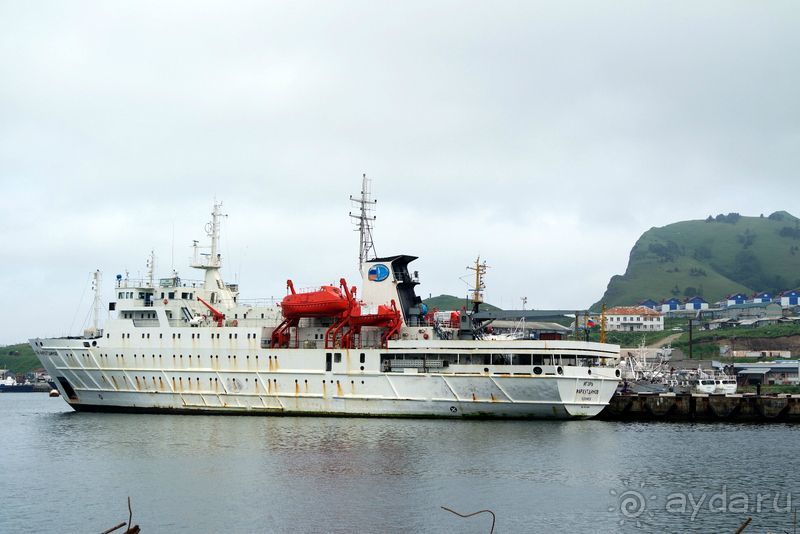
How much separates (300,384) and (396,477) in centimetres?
1611

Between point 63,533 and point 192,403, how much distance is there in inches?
901

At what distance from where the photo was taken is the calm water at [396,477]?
70.4ft

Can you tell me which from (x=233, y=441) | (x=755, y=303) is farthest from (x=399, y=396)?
(x=755, y=303)

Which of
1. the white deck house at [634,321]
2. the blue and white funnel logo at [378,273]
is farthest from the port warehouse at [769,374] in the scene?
the blue and white funnel logo at [378,273]

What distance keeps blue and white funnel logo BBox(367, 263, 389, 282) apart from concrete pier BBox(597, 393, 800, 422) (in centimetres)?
1371

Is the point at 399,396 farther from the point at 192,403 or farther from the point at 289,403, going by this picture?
the point at 192,403

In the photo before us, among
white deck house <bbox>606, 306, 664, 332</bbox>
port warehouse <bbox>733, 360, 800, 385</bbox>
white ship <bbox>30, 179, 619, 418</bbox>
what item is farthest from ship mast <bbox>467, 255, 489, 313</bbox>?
white deck house <bbox>606, 306, 664, 332</bbox>

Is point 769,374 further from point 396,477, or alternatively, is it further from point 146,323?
point 396,477

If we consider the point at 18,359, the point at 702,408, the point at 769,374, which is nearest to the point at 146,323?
the point at 702,408

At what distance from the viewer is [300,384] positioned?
1629 inches

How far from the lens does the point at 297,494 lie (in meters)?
24.0

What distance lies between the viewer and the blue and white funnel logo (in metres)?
42.5

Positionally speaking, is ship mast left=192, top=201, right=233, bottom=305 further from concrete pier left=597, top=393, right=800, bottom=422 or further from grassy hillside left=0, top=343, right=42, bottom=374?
grassy hillside left=0, top=343, right=42, bottom=374

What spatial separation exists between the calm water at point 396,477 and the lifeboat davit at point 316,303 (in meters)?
5.96
